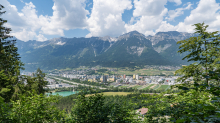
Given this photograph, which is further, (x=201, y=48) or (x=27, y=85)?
(x=27, y=85)

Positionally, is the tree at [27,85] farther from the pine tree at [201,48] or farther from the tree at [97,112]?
the pine tree at [201,48]

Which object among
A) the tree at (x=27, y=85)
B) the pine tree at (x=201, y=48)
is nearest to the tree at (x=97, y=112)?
the pine tree at (x=201, y=48)

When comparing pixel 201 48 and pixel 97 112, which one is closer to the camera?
pixel 97 112

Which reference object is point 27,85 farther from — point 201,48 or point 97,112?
point 201,48

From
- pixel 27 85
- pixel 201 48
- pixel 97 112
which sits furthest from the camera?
pixel 27 85

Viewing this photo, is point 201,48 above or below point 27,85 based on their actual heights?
above

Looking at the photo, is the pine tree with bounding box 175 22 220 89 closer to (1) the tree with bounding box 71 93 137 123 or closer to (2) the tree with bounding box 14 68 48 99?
(1) the tree with bounding box 71 93 137 123

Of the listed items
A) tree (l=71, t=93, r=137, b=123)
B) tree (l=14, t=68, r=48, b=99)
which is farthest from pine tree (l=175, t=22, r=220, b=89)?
tree (l=14, t=68, r=48, b=99)

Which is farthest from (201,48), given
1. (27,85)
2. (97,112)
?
(27,85)

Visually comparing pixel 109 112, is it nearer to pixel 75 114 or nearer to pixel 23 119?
pixel 75 114

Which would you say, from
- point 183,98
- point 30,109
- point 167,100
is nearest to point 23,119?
point 30,109

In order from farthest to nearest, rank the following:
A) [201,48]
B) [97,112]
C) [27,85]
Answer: [27,85], [201,48], [97,112]

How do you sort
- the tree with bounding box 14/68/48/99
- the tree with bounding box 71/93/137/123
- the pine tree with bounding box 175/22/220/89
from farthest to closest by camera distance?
the tree with bounding box 14/68/48/99
the pine tree with bounding box 175/22/220/89
the tree with bounding box 71/93/137/123
